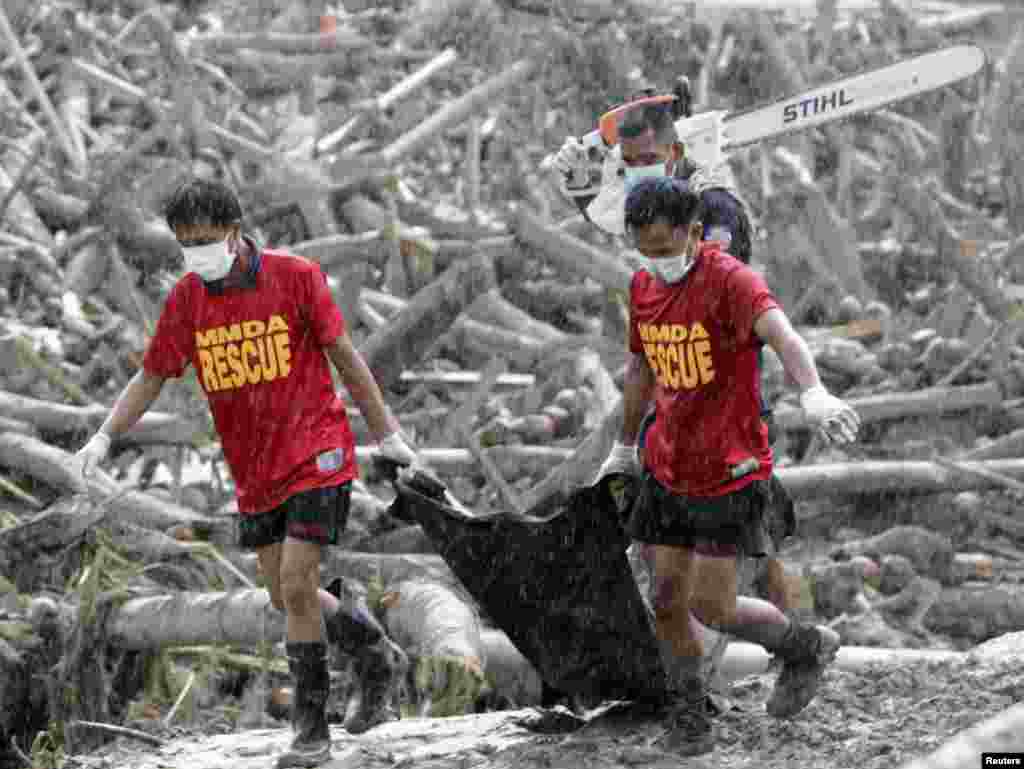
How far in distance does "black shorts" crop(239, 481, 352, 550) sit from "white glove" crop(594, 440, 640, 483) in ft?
2.50

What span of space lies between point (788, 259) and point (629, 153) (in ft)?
17.4

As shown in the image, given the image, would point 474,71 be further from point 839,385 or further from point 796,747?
point 796,747

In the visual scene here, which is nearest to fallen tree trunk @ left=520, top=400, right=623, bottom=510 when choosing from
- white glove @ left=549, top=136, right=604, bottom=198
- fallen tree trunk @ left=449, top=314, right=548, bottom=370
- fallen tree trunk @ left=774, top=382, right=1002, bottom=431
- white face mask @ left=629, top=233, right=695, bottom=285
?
fallen tree trunk @ left=774, top=382, right=1002, bottom=431

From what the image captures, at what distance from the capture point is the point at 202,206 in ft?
16.7

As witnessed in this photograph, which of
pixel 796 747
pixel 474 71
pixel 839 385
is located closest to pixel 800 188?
pixel 839 385

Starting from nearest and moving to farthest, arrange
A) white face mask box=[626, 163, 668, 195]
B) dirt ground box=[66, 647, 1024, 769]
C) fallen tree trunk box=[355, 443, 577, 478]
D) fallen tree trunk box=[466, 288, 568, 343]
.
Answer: dirt ground box=[66, 647, 1024, 769] → white face mask box=[626, 163, 668, 195] → fallen tree trunk box=[355, 443, 577, 478] → fallen tree trunk box=[466, 288, 568, 343]

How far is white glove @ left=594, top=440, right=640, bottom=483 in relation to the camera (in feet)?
17.6

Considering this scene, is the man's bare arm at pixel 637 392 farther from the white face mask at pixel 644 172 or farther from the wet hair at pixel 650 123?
the wet hair at pixel 650 123

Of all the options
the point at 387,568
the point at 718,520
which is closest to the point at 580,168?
the point at 718,520

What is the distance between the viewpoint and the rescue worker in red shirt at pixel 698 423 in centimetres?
491

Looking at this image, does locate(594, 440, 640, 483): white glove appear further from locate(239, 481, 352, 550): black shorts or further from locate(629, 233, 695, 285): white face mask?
locate(239, 481, 352, 550): black shorts

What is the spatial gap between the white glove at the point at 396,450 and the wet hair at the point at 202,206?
0.79 m

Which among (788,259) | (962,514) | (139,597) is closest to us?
(139,597)

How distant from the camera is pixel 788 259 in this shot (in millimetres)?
10781
